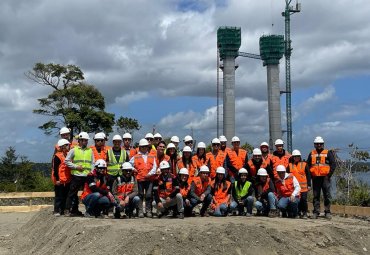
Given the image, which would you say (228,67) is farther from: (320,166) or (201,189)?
(201,189)

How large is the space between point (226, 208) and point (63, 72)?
25106 mm

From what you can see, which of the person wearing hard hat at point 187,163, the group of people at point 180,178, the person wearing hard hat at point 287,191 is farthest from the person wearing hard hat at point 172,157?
the person wearing hard hat at point 287,191

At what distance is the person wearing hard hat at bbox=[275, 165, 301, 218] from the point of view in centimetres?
1259

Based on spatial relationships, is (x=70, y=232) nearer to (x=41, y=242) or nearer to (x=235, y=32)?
(x=41, y=242)

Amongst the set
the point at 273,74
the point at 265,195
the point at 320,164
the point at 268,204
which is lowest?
the point at 268,204

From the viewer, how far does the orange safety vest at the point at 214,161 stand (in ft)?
42.2

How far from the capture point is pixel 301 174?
12891 millimetres

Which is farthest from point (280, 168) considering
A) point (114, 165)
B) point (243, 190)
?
point (114, 165)

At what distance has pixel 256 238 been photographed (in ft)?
32.2

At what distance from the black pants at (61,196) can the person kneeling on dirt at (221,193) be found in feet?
11.7

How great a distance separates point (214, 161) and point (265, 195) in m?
1.51

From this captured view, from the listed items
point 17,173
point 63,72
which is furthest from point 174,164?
point 63,72

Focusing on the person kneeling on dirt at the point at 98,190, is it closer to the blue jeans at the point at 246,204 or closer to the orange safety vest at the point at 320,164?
the blue jeans at the point at 246,204

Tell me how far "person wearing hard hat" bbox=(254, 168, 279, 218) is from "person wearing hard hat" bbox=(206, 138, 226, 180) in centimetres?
100
